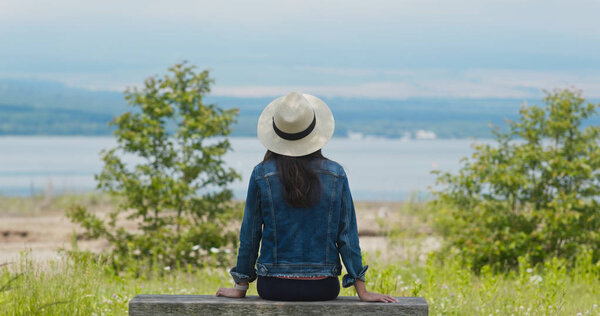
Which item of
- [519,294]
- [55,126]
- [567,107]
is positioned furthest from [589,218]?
[55,126]

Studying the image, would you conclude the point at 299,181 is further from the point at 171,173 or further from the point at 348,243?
the point at 171,173

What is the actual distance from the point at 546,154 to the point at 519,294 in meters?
3.39

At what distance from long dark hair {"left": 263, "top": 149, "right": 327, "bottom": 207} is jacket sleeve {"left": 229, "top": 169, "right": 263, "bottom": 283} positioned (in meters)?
0.18

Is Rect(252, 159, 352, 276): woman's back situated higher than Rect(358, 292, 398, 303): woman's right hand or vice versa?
Rect(252, 159, 352, 276): woman's back

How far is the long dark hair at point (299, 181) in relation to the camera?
154 inches

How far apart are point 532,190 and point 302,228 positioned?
5.93 metres

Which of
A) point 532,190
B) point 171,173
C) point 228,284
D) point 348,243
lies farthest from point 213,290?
point 532,190

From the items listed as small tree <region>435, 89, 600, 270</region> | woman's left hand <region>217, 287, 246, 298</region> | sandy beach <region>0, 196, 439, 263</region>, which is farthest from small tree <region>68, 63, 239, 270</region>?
woman's left hand <region>217, 287, 246, 298</region>

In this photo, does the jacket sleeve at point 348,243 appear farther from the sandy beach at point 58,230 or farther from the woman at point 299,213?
the sandy beach at point 58,230

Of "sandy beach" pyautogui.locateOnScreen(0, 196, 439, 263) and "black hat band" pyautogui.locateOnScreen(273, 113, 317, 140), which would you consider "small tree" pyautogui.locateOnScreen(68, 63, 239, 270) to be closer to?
"sandy beach" pyautogui.locateOnScreen(0, 196, 439, 263)

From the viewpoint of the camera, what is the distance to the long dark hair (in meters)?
3.91

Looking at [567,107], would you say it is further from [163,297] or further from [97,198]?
[97,198]

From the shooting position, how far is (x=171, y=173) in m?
9.12

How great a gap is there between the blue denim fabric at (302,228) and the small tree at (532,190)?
5.19m
